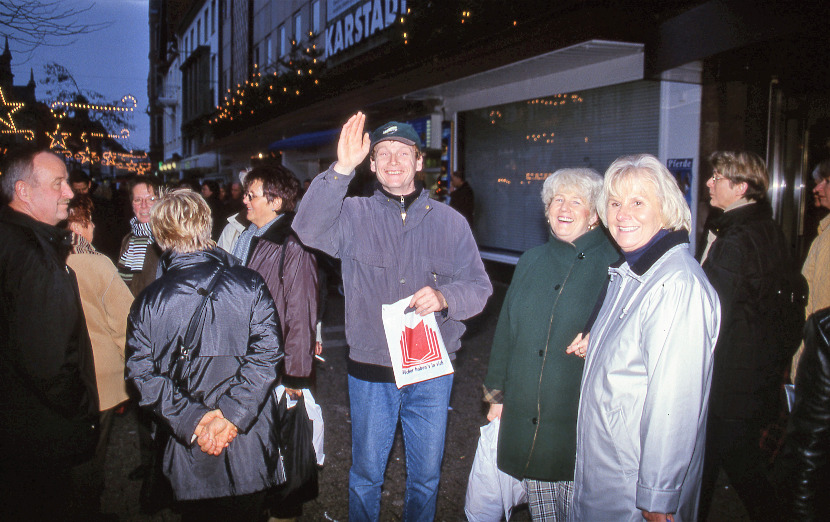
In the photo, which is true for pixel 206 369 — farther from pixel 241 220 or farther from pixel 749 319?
pixel 749 319

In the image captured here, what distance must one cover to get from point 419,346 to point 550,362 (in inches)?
23.7

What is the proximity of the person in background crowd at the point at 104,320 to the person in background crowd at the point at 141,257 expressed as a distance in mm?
345

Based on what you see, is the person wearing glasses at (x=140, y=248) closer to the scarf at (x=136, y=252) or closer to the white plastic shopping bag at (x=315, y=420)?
the scarf at (x=136, y=252)

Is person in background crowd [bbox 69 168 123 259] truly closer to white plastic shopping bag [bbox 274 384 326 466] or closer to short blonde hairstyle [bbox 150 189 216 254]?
white plastic shopping bag [bbox 274 384 326 466]

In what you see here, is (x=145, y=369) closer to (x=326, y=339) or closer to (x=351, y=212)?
(x=351, y=212)

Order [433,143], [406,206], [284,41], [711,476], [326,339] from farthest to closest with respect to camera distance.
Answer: [284,41] → [433,143] → [326,339] → [711,476] → [406,206]

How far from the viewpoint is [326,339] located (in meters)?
7.46

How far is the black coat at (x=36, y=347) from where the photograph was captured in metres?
2.47

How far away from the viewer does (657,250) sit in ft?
6.75

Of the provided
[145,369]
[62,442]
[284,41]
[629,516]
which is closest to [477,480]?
[629,516]

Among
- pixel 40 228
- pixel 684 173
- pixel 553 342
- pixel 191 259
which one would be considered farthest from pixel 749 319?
pixel 684 173

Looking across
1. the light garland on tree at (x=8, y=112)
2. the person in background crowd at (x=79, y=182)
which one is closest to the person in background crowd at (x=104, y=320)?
the person in background crowd at (x=79, y=182)

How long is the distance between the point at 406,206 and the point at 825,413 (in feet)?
6.08

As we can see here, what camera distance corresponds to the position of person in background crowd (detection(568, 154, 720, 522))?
187cm
